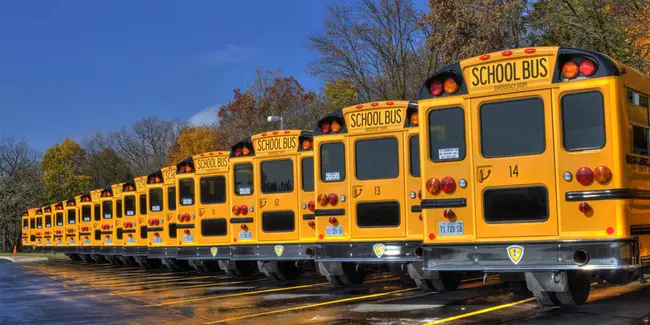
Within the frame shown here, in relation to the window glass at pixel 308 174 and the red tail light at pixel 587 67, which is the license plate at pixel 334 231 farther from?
the red tail light at pixel 587 67

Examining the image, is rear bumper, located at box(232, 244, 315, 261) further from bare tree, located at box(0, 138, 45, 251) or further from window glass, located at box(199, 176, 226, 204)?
bare tree, located at box(0, 138, 45, 251)

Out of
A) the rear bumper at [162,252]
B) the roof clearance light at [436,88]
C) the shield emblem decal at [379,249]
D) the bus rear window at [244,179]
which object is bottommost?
the rear bumper at [162,252]

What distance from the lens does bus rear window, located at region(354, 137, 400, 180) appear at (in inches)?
433

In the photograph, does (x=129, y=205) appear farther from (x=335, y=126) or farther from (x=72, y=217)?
(x=335, y=126)

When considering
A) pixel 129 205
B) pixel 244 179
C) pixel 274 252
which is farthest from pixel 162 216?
pixel 274 252

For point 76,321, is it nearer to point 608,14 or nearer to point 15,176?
point 608,14

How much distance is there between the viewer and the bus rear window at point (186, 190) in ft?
54.9

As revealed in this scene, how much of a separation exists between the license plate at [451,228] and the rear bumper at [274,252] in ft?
17.1

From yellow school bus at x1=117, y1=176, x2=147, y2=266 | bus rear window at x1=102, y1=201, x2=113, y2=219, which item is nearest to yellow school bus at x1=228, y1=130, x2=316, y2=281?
yellow school bus at x1=117, y1=176, x2=147, y2=266

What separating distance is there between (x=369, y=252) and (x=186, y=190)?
702 centimetres

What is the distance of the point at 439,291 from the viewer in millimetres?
10516

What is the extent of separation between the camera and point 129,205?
22016 millimetres

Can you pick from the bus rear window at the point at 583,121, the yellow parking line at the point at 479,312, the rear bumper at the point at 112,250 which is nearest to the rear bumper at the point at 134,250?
the rear bumper at the point at 112,250

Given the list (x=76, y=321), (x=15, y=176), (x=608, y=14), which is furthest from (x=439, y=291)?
(x=15, y=176)
